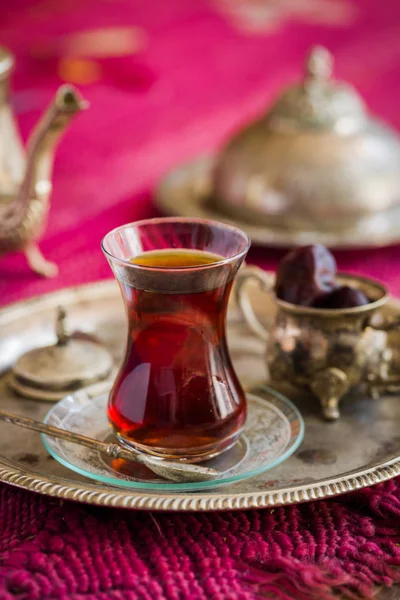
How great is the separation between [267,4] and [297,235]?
4.23 feet

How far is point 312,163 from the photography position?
1077 millimetres

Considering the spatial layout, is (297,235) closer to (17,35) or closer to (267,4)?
(17,35)

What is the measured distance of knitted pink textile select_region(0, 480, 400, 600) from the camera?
49cm

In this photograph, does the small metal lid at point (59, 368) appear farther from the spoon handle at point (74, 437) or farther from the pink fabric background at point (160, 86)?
the pink fabric background at point (160, 86)

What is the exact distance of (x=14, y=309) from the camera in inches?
31.8

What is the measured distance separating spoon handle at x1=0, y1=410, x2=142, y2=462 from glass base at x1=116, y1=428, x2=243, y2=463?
12mm

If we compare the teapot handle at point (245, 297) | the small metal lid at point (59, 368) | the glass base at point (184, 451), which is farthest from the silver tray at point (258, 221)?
the glass base at point (184, 451)

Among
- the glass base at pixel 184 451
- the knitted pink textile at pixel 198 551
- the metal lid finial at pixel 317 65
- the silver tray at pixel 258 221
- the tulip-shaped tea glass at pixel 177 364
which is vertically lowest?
the knitted pink textile at pixel 198 551

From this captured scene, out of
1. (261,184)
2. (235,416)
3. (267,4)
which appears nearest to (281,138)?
(261,184)

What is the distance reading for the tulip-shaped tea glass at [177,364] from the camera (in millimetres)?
553

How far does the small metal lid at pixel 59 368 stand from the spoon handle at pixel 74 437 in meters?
0.08

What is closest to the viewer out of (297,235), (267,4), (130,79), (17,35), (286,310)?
(286,310)

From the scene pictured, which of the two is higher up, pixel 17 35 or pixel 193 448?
pixel 17 35

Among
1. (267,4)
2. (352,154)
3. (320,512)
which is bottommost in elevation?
(320,512)
